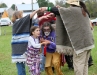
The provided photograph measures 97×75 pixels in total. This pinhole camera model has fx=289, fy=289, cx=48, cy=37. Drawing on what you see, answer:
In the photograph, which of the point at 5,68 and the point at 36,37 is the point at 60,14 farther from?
the point at 5,68

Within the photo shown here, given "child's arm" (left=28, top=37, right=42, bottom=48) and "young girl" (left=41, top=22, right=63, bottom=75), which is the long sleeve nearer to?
"child's arm" (left=28, top=37, right=42, bottom=48)

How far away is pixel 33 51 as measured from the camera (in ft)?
18.1

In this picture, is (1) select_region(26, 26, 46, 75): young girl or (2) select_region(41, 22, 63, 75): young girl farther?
(2) select_region(41, 22, 63, 75): young girl

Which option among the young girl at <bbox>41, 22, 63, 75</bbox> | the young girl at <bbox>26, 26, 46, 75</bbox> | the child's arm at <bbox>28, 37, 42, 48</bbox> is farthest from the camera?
the young girl at <bbox>41, 22, 63, 75</bbox>

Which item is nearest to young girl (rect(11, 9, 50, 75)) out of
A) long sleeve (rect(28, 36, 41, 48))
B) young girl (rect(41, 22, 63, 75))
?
long sleeve (rect(28, 36, 41, 48))

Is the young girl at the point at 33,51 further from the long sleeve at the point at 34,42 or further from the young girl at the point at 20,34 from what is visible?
the young girl at the point at 20,34

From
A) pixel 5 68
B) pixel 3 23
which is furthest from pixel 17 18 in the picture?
pixel 3 23

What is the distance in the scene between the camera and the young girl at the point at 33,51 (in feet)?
18.0

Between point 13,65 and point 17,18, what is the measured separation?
3.10 m

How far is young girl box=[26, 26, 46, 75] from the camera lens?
216 inches

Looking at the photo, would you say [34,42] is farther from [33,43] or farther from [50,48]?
[50,48]

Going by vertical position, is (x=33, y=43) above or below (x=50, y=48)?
above

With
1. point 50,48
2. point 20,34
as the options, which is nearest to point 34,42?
point 20,34

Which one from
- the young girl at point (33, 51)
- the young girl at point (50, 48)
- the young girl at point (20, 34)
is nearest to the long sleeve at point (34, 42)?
the young girl at point (33, 51)
